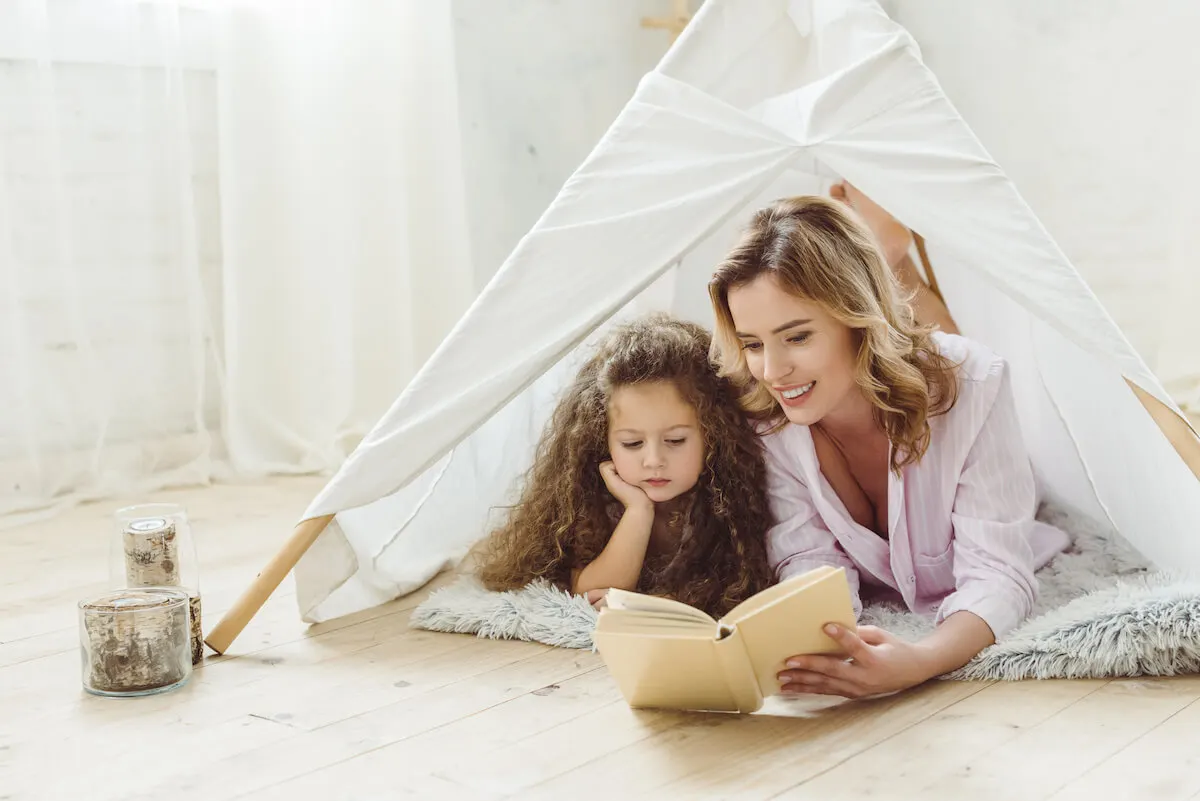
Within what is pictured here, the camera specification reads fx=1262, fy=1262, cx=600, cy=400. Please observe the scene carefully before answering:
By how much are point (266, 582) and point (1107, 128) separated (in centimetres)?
252

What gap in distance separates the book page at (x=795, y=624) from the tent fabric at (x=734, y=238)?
456 millimetres

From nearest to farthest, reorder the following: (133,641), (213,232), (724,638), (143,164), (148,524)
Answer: (724,638) < (133,641) < (148,524) < (143,164) < (213,232)

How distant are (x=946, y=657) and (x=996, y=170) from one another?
578 millimetres

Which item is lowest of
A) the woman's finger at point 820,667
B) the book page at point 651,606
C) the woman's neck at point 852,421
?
the woman's finger at point 820,667

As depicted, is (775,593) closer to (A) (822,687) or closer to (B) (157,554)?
(A) (822,687)

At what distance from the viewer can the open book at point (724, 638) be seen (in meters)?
1.24

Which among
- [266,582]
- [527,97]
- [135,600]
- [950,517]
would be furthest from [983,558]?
[527,97]

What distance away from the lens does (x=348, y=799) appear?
117 centimetres

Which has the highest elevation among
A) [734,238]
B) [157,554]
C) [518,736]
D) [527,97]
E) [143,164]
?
[527,97]

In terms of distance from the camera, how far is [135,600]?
1.45 metres

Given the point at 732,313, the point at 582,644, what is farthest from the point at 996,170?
the point at 582,644

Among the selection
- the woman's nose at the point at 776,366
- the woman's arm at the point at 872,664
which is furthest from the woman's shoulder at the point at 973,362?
the woman's arm at the point at 872,664

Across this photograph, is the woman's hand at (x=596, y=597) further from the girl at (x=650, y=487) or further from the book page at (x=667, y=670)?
the book page at (x=667, y=670)

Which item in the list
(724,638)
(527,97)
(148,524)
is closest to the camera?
(724,638)
